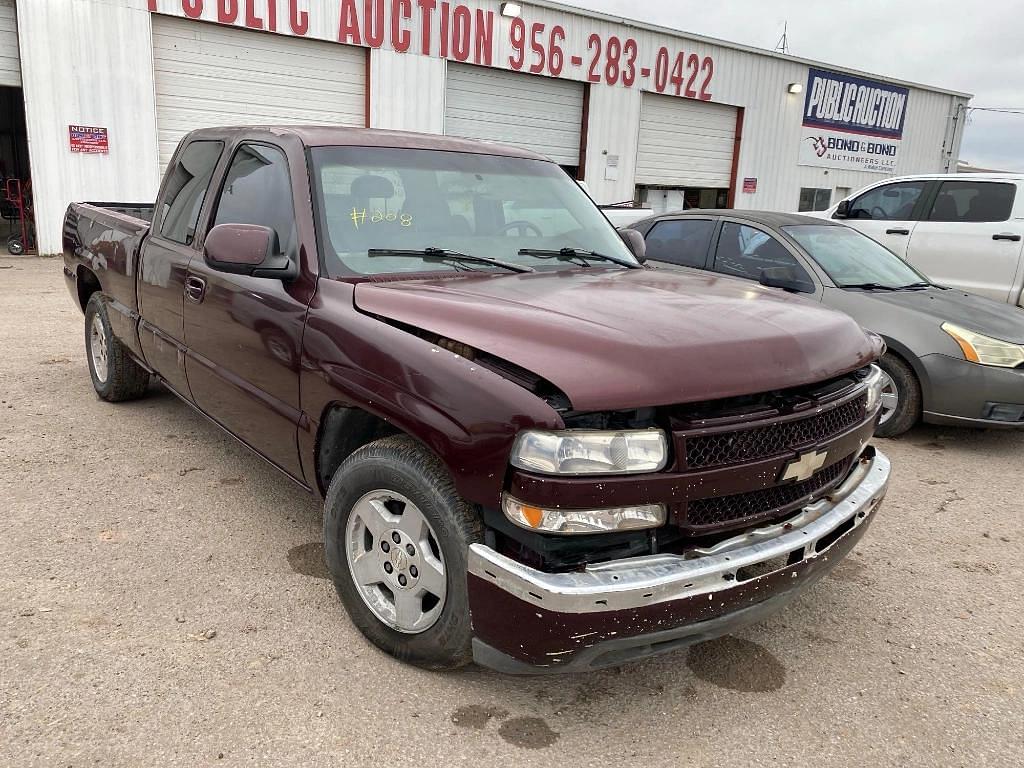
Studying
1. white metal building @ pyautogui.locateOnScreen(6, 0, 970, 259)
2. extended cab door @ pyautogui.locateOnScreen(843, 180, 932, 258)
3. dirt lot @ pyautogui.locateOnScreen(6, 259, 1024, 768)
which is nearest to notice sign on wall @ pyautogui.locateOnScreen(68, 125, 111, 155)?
white metal building @ pyautogui.locateOnScreen(6, 0, 970, 259)

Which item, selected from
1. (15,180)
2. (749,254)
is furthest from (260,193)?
(15,180)

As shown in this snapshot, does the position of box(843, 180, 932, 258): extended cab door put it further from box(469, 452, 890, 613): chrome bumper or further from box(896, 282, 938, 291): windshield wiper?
box(469, 452, 890, 613): chrome bumper

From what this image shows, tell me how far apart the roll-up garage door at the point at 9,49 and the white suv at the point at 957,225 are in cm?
1291

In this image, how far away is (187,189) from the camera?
13.5 ft

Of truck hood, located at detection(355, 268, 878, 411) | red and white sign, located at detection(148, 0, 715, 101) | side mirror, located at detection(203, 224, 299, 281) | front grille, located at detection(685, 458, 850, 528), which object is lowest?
front grille, located at detection(685, 458, 850, 528)

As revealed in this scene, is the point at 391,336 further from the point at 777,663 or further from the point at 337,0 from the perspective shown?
the point at 337,0

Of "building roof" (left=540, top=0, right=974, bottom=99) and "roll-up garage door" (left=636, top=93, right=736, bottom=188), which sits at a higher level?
"building roof" (left=540, top=0, right=974, bottom=99)

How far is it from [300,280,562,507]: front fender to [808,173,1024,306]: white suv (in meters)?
6.98

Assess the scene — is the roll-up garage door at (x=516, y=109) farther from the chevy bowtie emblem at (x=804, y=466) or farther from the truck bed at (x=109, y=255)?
the chevy bowtie emblem at (x=804, y=466)

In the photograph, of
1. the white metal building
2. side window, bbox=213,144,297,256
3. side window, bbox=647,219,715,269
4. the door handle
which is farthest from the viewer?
the white metal building

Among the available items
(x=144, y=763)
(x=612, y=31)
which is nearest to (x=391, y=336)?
(x=144, y=763)

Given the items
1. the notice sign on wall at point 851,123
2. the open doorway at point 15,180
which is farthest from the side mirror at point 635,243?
the notice sign on wall at point 851,123

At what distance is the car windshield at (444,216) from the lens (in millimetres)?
3016

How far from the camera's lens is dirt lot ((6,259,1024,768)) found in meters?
2.26
